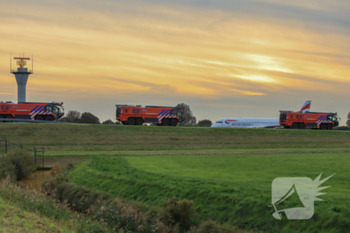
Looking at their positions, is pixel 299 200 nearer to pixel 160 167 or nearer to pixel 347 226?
pixel 347 226

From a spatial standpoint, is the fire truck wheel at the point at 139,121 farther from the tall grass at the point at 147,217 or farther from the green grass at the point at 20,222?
the green grass at the point at 20,222

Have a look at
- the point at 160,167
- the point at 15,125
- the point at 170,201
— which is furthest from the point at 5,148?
the point at 170,201

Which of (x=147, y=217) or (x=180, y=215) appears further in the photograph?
(x=147, y=217)

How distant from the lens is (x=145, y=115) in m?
51.2

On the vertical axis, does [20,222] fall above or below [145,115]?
below

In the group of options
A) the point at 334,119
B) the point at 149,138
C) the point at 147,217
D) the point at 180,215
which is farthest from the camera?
the point at 334,119

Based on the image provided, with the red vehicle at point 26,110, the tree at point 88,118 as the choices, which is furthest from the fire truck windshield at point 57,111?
the tree at point 88,118

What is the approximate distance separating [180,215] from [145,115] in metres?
37.7

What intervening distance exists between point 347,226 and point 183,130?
3463 cm

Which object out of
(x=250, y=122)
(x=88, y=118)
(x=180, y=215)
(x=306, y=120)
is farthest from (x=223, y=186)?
(x=88, y=118)

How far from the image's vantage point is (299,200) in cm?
1328

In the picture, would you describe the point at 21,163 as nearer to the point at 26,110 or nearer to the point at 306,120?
the point at 26,110

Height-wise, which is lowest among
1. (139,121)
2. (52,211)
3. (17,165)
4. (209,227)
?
(52,211)

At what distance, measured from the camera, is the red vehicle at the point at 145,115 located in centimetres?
5081
